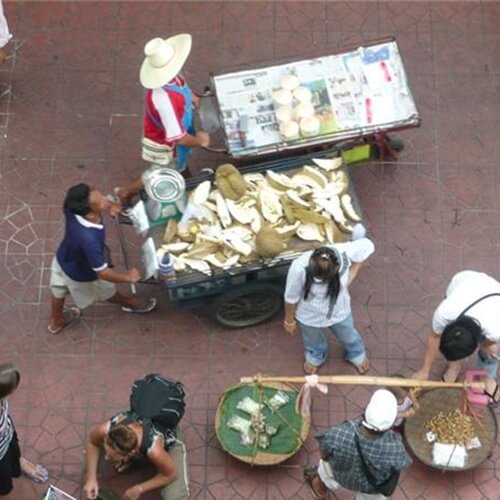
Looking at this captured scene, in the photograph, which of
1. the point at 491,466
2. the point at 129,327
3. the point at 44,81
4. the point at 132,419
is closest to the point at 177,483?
the point at 132,419

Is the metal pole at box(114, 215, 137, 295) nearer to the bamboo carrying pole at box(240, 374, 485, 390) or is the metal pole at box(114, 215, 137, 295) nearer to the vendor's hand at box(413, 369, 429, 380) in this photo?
the bamboo carrying pole at box(240, 374, 485, 390)

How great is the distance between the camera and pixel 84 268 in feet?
23.1

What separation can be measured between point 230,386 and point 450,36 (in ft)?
12.2

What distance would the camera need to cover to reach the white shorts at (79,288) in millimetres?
7188

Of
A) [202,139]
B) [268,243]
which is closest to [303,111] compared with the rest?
[202,139]

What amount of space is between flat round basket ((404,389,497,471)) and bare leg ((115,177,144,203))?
8.33 feet

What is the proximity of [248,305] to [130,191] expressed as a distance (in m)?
1.23

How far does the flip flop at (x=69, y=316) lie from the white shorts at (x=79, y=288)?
0.85ft

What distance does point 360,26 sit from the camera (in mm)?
9000

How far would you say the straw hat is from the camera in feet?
23.4

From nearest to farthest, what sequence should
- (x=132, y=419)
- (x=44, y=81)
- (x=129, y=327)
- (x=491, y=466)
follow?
1. (x=132, y=419)
2. (x=491, y=466)
3. (x=129, y=327)
4. (x=44, y=81)

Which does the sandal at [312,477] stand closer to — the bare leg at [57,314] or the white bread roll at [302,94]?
the bare leg at [57,314]

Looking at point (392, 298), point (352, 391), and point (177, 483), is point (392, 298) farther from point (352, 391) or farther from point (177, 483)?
point (177, 483)

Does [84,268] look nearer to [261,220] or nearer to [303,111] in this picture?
[261,220]
